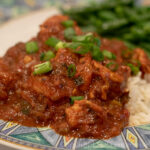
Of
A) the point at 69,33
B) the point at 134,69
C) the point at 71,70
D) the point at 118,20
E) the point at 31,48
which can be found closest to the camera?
the point at 71,70

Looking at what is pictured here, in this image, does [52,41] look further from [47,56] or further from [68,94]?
[68,94]

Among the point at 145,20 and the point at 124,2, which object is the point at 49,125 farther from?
the point at 124,2

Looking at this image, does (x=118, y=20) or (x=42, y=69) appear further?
(x=118, y=20)

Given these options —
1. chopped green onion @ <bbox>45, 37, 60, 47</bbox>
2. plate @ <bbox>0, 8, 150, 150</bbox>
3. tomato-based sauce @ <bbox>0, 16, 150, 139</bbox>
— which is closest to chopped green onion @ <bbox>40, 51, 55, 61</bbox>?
tomato-based sauce @ <bbox>0, 16, 150, 139</bbox>

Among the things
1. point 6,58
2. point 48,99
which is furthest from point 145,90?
point 6,58

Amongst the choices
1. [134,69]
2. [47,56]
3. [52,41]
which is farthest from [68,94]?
[134,69]

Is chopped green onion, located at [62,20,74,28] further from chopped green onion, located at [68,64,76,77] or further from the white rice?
the white rice
